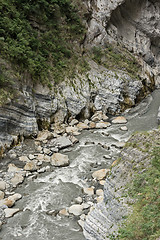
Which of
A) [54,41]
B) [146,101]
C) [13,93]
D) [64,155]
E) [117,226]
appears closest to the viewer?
[117,226]

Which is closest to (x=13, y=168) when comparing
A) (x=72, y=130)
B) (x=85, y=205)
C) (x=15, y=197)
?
(x=15, y=197)

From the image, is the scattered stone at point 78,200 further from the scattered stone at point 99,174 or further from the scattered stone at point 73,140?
the scattered stone at point 73,140

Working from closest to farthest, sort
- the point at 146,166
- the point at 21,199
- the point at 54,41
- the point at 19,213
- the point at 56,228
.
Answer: the point at 146,166 → the point at 56,228 → the point at 19,213 → the point at 21,199 → the point at 54,41

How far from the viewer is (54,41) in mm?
15852

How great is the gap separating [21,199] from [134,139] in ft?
16.0

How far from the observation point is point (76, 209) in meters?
6.60

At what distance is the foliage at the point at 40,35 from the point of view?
37.7ft

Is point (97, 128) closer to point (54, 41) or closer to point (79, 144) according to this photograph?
point (79, 144)

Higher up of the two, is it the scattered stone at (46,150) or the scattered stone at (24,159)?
the scattered stone at (46,150)

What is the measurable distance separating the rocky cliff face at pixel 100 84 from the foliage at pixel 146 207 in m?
7.51

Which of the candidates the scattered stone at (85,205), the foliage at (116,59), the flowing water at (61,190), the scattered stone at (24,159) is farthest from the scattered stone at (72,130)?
the foliage at (116,59)

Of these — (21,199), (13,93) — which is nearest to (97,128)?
(13,93)

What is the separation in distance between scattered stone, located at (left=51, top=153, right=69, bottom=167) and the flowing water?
0.83ft

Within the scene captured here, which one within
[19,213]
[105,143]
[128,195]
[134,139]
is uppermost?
[134,139]
